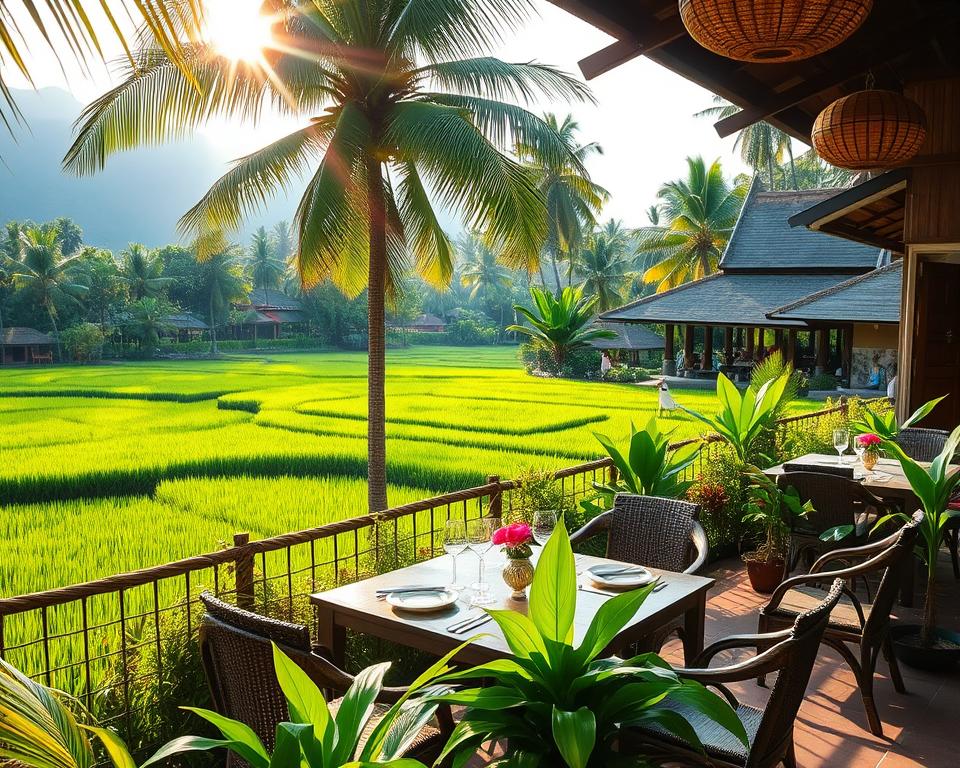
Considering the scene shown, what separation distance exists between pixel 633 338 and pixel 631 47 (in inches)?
1376

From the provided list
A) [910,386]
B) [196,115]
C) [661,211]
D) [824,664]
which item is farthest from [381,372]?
[661,211]

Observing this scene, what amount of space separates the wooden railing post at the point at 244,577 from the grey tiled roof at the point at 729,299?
70.5ft

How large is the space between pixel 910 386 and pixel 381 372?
561cm

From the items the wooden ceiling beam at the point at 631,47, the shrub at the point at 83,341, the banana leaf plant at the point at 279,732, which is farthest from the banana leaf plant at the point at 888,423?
the shrub at the point at 83,341

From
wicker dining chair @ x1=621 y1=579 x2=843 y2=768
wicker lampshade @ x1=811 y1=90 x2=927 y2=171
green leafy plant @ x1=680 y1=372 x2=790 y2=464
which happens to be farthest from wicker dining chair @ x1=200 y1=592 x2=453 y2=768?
green leafy plant @ x1=680 y1=372 x2=790 y2=464

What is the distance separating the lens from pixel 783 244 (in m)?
27.0

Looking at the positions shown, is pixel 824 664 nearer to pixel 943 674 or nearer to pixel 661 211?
pixel 943 674

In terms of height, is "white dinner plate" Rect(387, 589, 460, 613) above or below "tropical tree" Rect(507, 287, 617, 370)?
below

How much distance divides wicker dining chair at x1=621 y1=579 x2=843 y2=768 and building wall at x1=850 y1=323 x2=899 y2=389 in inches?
882

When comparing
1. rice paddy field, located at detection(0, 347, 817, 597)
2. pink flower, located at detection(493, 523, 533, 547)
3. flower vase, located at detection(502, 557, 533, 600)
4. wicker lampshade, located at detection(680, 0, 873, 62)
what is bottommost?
rice paddy field, located at detection(0, 347, 817, 597)

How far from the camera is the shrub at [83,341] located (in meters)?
46.5

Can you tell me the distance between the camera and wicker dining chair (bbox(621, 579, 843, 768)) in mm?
2430

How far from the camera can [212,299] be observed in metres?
61.3

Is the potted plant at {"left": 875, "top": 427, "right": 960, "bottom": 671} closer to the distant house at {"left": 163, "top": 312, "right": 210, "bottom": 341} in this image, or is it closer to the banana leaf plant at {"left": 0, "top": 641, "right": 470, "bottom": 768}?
the banana leaf plant at {"left": 0, "top": 641, "right": 470, "bottom": 768}
